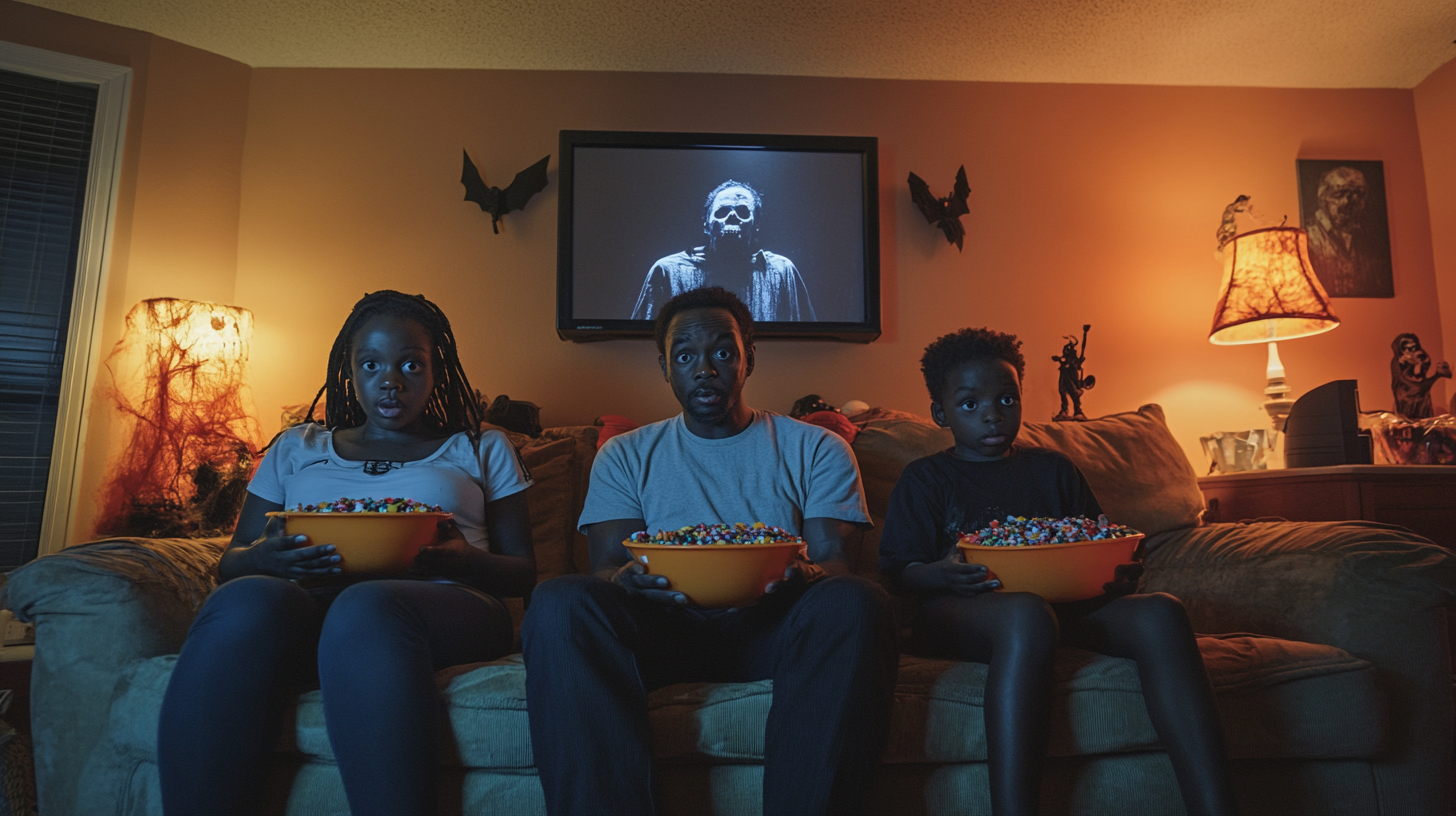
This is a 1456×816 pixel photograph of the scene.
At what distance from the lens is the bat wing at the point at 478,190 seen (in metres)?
2.82

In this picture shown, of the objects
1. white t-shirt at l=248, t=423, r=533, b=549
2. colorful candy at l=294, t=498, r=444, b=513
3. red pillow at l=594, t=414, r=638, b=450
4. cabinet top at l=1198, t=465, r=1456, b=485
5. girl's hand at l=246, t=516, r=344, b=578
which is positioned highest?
red pillow at l=594, t=414, r=638, b=450

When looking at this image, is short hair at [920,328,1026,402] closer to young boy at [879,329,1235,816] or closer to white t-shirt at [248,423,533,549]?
young boy at [879,329,1235,816]

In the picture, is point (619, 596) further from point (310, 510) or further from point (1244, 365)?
point (1244, 365)

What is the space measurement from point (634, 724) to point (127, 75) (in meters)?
2.91

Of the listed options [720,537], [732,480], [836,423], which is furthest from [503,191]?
[720,537]

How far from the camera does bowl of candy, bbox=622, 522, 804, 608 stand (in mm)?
1113

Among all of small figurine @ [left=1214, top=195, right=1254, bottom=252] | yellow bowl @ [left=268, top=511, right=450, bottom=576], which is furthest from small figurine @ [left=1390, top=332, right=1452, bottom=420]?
yellow bowl @ [left=268, top=511, right=450, bottom=576]

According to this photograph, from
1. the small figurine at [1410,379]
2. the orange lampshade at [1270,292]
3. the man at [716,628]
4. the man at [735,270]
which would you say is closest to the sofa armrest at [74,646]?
the man at [716,628]

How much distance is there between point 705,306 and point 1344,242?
2.74 meters

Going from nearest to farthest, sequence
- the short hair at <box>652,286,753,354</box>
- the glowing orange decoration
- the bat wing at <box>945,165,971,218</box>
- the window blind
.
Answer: the short hair at <box>652,286,753,354</box>
the glowing orange decoration
the window blind
the bat wing at <box>945,165,971,218</box>

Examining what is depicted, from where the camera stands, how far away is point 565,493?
2008 mm

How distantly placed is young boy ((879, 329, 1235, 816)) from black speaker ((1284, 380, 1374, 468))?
125 centimetres

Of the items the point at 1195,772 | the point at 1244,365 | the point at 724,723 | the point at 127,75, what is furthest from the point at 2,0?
the point at 1244,365

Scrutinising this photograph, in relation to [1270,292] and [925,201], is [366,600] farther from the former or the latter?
[1270,292]
